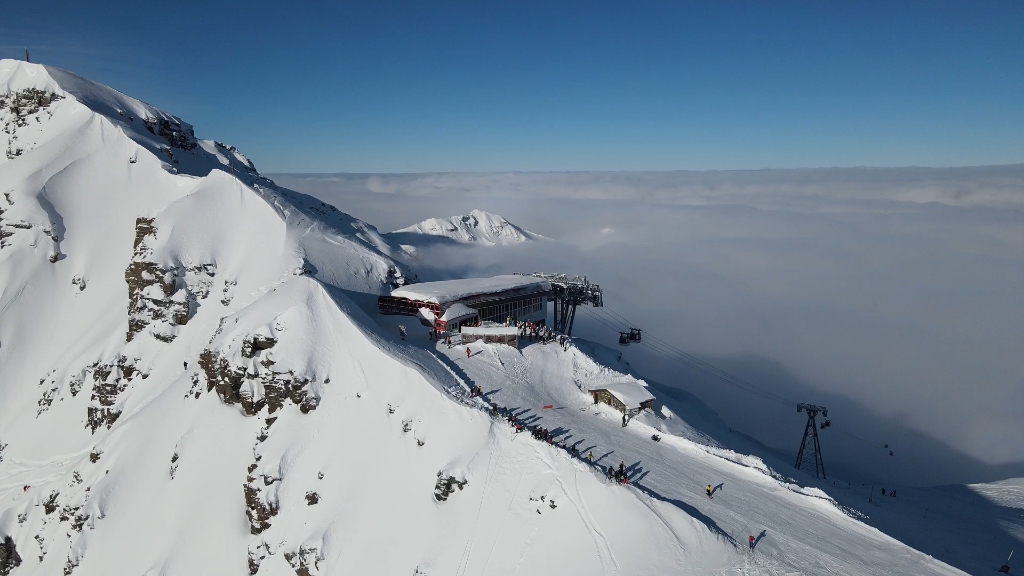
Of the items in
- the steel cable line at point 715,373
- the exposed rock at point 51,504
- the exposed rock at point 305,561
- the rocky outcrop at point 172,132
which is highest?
the rocky outcrop at point 172,132

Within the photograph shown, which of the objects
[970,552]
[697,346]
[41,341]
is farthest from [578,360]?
[697,346]

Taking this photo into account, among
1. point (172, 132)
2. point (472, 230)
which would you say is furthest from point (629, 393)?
point (472, 230)

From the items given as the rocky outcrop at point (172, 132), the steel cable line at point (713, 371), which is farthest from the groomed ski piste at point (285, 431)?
the steel cable line at point (713, 371)

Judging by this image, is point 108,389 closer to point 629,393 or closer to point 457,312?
point 457,312

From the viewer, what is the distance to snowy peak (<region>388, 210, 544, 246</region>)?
137 m

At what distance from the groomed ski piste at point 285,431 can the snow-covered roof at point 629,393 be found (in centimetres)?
142

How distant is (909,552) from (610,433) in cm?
1345

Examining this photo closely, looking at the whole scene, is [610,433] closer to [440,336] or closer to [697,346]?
[440,336]

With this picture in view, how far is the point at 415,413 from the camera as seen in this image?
2577 centimetres

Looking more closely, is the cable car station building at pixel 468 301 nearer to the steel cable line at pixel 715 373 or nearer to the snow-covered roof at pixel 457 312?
the snow-covered roof at pixel 457 312

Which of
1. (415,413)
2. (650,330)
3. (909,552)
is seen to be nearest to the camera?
(909,552)

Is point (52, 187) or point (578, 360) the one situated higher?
point (52, 187)

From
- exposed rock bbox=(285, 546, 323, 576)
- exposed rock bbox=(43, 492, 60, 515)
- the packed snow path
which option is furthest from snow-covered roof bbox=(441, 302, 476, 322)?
exposed rock bbox=(43, 492, 60, 515)

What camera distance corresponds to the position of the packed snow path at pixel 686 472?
2038 centimetres
